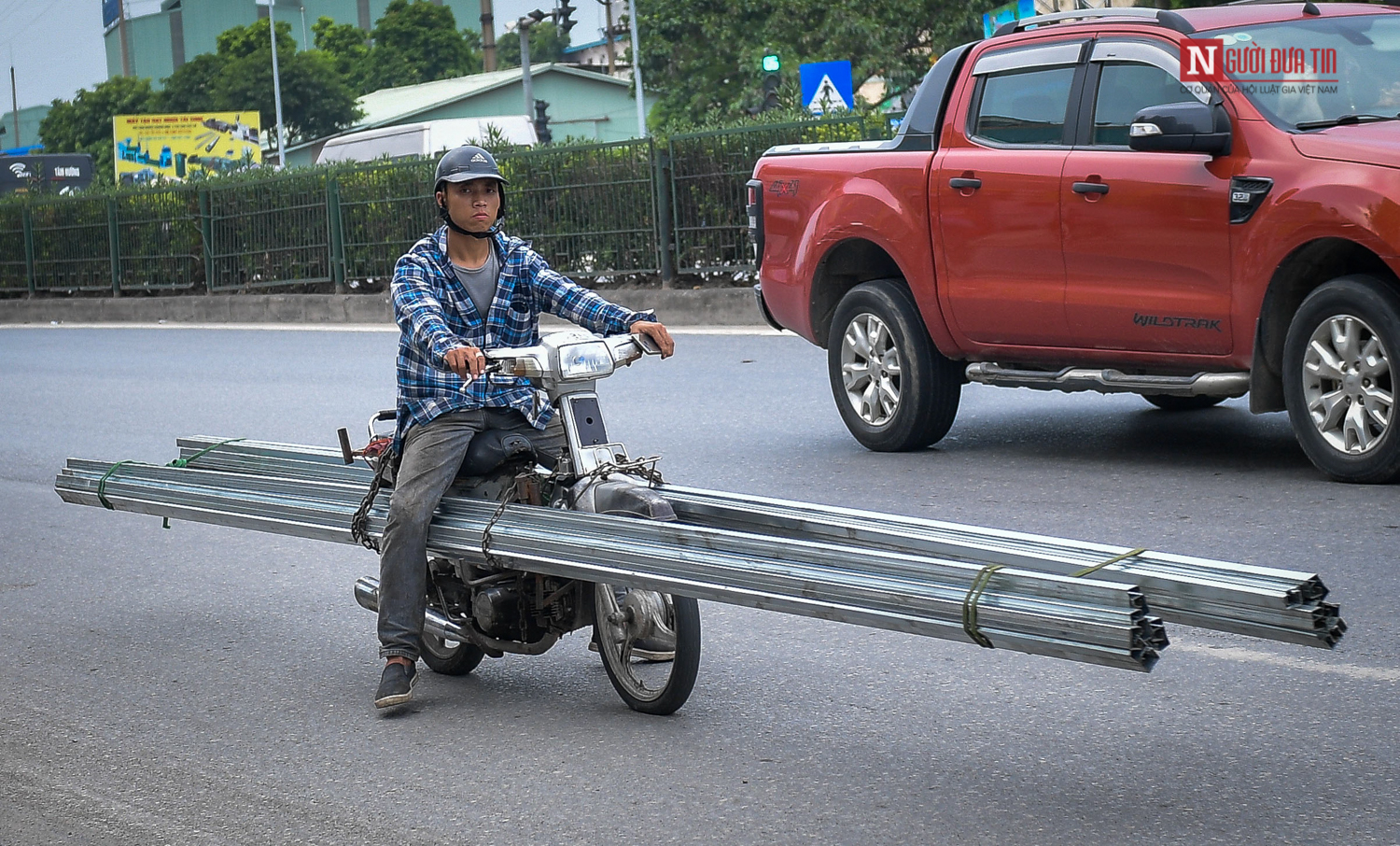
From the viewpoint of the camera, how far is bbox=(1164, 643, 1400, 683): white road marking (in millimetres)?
4984

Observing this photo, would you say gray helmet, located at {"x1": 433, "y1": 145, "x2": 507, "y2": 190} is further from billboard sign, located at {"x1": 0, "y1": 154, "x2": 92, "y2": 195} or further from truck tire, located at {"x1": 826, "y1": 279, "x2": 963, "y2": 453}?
billboard sign, located at {"x1": 0, "y1": 154, "x2": 92, "y2": 195}

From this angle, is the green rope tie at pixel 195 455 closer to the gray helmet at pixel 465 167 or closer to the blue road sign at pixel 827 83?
the gray helmet at pixel 465 167

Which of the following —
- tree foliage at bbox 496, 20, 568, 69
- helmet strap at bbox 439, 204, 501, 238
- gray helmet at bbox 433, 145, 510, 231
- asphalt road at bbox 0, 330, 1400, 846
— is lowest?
asphalt road at bbox 0, 330, 1400, 846

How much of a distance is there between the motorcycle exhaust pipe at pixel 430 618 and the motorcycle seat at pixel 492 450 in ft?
1.46

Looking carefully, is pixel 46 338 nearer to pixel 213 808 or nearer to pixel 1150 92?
pixel 1150 92

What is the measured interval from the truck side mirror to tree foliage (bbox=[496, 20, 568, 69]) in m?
105

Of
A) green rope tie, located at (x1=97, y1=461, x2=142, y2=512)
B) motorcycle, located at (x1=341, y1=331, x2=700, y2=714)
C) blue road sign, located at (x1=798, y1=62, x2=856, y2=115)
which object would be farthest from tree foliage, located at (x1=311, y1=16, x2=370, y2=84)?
motorcycle, located at (x1=341, y1=331, x2=700, y2=714)

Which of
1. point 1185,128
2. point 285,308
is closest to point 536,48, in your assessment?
point 285,308

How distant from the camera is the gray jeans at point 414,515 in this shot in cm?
514

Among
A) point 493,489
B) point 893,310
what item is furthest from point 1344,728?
point 893,310

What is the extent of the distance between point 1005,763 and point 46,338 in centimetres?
2110

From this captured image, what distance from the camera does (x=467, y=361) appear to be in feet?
15.8

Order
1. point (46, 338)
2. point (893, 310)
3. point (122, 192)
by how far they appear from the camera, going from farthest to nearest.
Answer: point (122, 192) → point (46, 338) → point (893, 310)

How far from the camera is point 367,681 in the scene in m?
5.71
